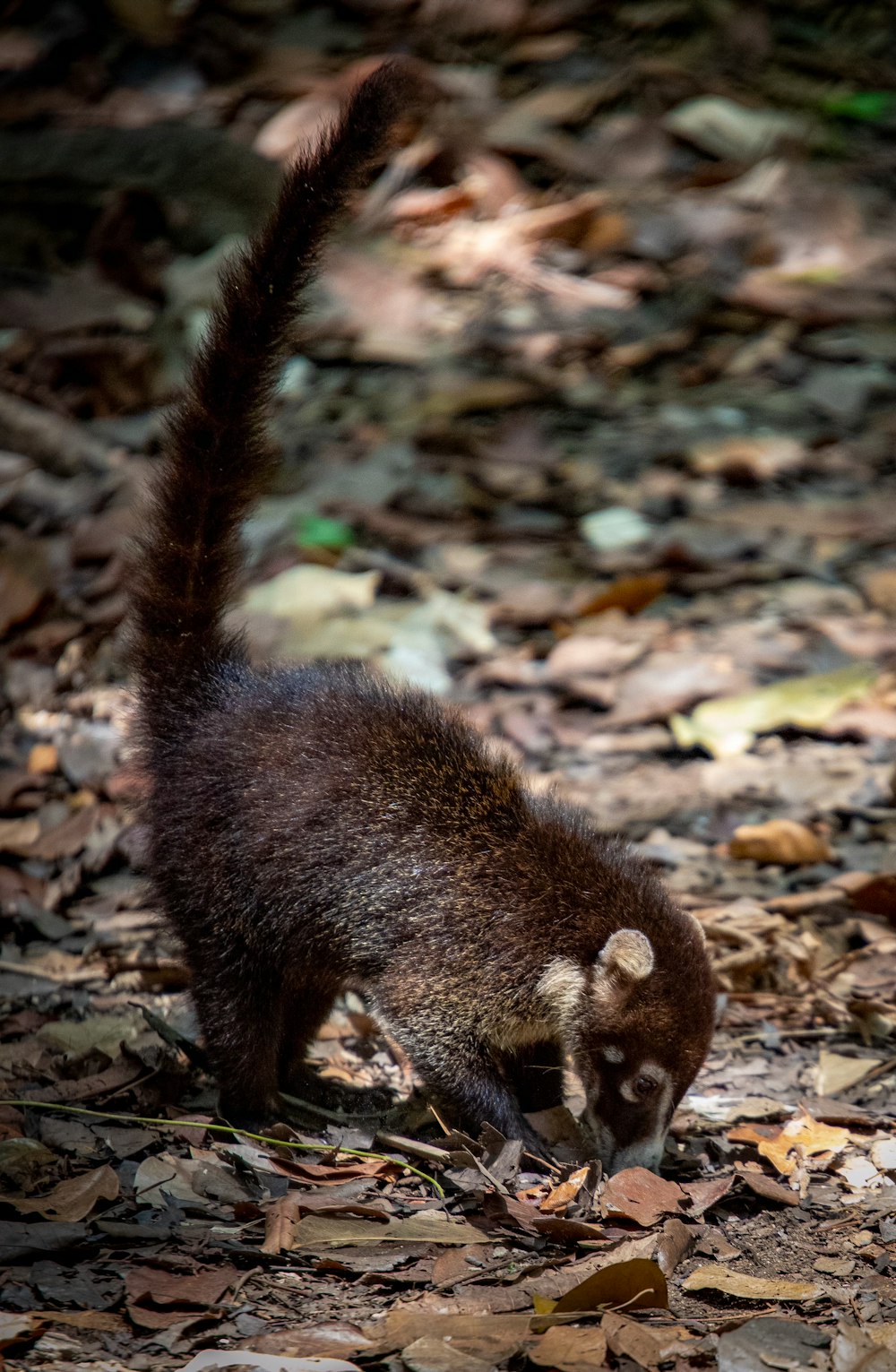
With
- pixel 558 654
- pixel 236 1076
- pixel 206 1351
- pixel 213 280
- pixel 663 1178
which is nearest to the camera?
pixel 206 1351

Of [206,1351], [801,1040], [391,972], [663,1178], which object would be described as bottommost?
[801,1040]

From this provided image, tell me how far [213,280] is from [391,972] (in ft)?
17.4

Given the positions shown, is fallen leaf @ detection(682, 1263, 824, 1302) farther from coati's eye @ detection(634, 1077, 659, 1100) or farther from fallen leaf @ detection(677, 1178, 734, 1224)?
coati's eye @ detection(634, 1077, 659, 1100)

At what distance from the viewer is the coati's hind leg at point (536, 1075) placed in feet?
15.0

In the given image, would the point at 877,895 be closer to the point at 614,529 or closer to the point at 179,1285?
the point at 179,1285

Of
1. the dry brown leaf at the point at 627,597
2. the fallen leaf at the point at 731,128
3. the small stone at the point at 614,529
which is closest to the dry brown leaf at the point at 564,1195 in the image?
the dry brown leaf at the point at 627,597

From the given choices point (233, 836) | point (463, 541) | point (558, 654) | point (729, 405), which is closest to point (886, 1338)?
point (233, 836)

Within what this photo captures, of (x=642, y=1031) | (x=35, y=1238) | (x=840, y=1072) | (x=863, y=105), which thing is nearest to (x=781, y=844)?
(x=840, y=1072)

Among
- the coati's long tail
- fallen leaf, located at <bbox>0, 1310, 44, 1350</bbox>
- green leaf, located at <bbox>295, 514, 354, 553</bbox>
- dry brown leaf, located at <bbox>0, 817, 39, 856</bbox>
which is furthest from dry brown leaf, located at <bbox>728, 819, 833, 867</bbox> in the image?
fallen leaf, located at <bbox>0, 1310, 44, 1350</bbox>

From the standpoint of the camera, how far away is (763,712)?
6.36 metres

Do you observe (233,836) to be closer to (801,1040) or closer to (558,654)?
(801,1040)

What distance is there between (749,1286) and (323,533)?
190 inches

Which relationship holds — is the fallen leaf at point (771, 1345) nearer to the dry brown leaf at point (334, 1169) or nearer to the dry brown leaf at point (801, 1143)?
the dry brown leaf at point (801, 1143)

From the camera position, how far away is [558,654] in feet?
22.7
